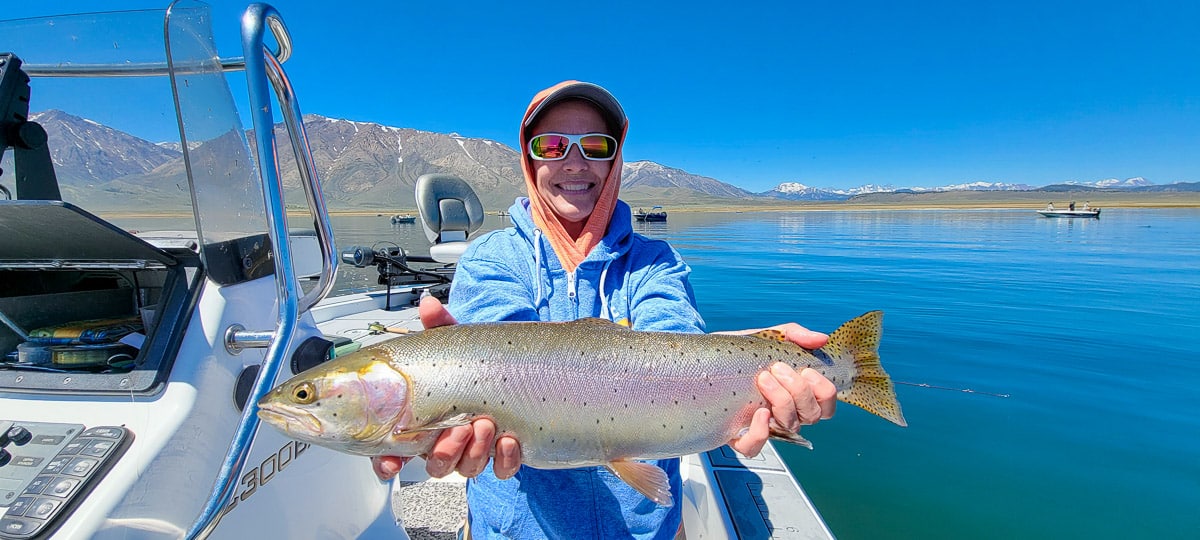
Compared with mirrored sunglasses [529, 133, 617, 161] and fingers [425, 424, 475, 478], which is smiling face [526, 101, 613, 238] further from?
fingers [425, 424, 475, 478]

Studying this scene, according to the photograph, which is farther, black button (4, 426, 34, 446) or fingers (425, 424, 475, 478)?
fingers (425, 424, 475, 478)

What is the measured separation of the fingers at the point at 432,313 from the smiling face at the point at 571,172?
0.82 meters

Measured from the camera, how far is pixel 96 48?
2547 mm

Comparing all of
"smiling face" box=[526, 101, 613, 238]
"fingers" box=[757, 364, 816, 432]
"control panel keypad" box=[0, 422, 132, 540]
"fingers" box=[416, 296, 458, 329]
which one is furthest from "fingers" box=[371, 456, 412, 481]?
"fingers" box=[757, 364, 816, 432]

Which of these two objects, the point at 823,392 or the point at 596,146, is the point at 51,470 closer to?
the point at 596,146

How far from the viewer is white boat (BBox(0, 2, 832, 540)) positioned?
5.62ft

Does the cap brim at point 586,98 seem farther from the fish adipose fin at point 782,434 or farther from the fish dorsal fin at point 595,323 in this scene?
the fish adipose fin at point 782,434

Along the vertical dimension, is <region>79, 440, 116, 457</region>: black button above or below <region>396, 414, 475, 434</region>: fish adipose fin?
above

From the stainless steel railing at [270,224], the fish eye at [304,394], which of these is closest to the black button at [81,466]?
the stainless steel railing at [270,224]

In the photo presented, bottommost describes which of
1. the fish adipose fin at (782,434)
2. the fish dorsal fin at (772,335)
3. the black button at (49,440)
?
the fish adipose fin at (782,434)

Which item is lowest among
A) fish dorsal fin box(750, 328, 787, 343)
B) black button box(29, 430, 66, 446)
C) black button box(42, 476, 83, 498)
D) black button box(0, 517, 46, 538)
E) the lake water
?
the lake water

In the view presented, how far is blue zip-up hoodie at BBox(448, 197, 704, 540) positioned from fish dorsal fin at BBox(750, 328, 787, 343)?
348 millimetres

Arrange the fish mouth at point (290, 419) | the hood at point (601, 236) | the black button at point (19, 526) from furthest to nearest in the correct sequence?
the hood at point (601, 236)
the fish mouth at point (290, 419)
the black button at point (19, 526)

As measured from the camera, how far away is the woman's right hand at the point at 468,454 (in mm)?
2152
